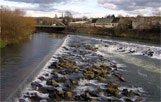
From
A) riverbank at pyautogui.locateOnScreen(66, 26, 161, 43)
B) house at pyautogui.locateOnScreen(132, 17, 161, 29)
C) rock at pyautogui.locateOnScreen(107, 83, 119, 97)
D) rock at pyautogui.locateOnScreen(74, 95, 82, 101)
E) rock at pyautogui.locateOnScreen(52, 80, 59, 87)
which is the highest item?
house at pyautogui.locateOnScreen(132, 17, 161, 29)

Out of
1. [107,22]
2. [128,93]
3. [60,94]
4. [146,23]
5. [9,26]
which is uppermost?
[107,22]

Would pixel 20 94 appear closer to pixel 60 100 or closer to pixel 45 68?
pixel 60 100

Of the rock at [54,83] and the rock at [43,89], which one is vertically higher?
the rock at [54,83]

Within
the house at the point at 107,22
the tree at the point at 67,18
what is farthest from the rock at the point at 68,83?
the tree at the point at 67,18

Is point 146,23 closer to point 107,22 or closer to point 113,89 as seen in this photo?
point 107,22

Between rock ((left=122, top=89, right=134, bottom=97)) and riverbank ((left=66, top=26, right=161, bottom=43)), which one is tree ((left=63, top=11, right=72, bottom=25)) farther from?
rock ((left=122, top=89, right=134, bottom=97))

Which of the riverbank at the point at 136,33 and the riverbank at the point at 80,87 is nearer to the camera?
the riverbank at the point at 80,87

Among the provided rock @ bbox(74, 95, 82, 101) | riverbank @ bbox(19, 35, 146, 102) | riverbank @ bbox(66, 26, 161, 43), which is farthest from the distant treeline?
riverbank @ bbox(66, 26, 161, 43)

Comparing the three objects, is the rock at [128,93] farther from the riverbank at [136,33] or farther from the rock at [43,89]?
the riverbank at [136,33]

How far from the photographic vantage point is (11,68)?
38.0ft

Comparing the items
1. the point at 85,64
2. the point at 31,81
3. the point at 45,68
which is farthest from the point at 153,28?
the point at 31,81

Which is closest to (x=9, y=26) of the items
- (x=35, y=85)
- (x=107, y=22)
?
(x=35, y=85)

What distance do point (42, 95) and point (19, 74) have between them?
10.4 ft

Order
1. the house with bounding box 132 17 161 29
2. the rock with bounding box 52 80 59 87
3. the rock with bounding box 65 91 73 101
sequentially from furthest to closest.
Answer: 1. the house with bounding box 132 17 161 29
2. the rock with bounding box 52 80 59 87
3. the rock with bounding box 65 91 73 101
